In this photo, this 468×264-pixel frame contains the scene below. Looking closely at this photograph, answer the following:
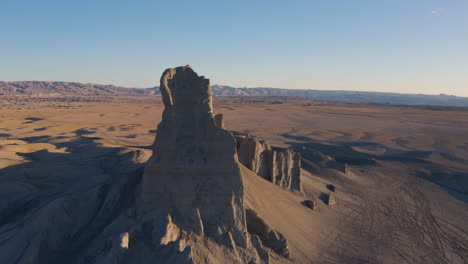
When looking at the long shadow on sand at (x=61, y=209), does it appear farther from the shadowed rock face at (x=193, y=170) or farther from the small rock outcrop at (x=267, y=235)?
the small rock outcrop at (x=267, y=235)

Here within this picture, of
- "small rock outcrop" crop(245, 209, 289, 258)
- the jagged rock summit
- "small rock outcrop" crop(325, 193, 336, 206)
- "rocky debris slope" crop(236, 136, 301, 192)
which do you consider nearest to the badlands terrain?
"small rock outcrop" crop(325, 193, 336, 206)

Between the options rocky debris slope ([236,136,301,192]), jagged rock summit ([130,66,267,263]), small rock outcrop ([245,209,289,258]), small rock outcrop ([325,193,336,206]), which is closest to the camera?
jagged rock summit ([130,66,267,263])

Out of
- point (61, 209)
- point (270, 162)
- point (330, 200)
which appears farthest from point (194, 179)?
point (330, 200)

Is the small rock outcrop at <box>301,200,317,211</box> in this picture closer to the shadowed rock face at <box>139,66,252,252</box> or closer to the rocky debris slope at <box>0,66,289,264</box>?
the rocky debris slope at <box>0,66,289,264</box>

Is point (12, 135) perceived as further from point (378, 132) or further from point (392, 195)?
point (378, 132)

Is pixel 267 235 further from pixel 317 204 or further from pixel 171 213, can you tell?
pixel 317 204

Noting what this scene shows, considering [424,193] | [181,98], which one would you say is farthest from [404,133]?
[181,98]
